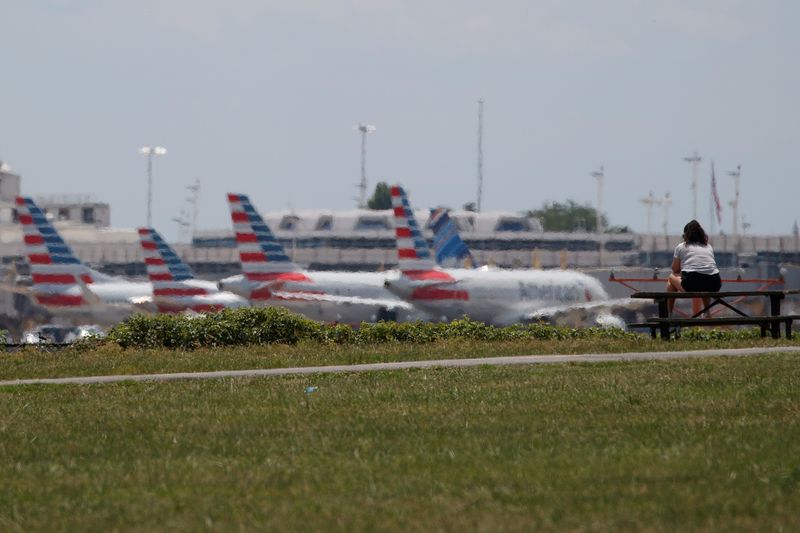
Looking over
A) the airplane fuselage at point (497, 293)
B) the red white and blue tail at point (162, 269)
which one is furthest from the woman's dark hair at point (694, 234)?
the red white and blue tail at point (162, 269)

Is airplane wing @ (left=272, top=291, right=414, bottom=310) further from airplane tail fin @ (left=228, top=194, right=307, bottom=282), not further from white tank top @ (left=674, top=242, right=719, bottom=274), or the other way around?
white tank top @ (left=674, top=242, right=719, bottom=274)

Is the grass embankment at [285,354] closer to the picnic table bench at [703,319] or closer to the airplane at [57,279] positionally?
the picnic table bench at [703,319]

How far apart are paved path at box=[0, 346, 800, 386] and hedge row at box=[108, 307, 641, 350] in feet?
15.4

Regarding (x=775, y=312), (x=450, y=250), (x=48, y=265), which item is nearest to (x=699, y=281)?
(x=775, y=312)

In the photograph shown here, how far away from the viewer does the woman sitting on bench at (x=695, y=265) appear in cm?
2364

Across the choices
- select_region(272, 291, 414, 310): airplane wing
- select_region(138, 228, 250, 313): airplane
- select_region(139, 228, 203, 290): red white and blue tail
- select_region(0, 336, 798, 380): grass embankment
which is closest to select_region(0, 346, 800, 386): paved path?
select_region(0, 336, 798, 380): grass embankment

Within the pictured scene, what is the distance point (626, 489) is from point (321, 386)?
7.43m

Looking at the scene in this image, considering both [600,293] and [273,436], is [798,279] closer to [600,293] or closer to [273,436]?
[600,293]

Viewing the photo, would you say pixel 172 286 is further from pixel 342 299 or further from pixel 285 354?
pixel 285 354

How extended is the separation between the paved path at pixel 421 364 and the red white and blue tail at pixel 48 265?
57.5 m

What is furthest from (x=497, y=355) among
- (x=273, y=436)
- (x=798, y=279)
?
(x=798, y=279)

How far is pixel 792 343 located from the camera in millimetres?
21719

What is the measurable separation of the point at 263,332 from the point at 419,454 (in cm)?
1423

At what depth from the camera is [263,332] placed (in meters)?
25.6
